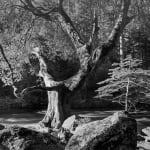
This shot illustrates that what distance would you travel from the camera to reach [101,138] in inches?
201

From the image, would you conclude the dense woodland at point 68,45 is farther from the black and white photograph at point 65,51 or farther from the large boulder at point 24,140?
the large boulder at point 24,140

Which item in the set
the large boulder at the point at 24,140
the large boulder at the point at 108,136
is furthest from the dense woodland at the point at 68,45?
the large boulder at the point at 24,140

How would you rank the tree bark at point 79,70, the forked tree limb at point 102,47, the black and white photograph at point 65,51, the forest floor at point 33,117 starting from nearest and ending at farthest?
the black and white photograph at point 65,51 → the forked tree limb at point 102,47 → the tree bark at point 79,70 → the forest floor at point 33,117

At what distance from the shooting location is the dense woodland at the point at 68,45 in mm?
10219

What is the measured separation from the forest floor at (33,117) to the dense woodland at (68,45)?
9.10 feet

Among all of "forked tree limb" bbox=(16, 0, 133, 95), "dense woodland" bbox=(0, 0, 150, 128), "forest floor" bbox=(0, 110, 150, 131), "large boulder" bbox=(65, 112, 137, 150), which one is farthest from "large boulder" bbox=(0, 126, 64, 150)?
"forest floor" bbox=(0, 110, 150, 131)

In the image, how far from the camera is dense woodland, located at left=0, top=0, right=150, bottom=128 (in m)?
10.2

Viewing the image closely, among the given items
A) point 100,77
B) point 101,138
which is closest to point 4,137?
point 101,138

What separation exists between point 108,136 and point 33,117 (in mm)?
13400

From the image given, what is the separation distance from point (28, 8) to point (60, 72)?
968cm

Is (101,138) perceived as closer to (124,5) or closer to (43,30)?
(124,5)

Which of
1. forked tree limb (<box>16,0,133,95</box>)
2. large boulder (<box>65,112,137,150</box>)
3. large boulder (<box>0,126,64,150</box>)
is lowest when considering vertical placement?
large boulder (<box>0,126,64,150</box>)

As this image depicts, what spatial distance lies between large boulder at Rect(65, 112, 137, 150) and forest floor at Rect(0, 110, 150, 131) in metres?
8.59

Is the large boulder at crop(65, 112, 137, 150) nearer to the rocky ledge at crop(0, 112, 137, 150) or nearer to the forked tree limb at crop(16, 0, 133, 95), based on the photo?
the rocky ledge at crop(0, 112, 137, 150)
